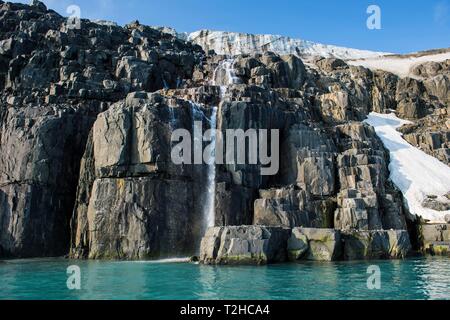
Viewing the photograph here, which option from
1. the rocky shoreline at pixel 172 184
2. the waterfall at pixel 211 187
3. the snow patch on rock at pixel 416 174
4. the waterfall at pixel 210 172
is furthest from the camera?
the snow patch on rock at pixel 416 174

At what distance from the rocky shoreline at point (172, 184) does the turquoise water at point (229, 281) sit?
16.1 feet

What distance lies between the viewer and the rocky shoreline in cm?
4303

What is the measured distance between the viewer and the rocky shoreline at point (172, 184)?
141 ft

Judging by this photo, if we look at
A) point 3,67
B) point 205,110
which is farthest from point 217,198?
point 3,67

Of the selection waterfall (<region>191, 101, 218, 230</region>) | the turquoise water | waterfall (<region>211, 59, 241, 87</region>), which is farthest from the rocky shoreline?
waterfall (<region>211, 59, 241, 87</region>)

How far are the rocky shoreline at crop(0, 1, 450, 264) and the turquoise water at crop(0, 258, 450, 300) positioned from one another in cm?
490

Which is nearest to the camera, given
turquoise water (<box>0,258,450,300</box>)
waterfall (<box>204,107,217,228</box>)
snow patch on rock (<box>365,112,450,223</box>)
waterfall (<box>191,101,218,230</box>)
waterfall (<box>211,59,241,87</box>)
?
turquoise water (<box>0,258,450,300</box>)

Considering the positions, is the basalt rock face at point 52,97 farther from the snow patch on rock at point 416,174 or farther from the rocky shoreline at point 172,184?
the snow patch on rock at point 416,174

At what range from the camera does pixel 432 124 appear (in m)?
80.2

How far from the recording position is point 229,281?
28.6m

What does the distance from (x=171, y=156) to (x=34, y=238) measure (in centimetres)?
1724

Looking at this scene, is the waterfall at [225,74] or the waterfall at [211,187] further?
the waterfall at [225,74]

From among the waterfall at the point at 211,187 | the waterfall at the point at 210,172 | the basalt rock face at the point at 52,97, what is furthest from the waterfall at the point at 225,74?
the waterfall at the point at 211,187

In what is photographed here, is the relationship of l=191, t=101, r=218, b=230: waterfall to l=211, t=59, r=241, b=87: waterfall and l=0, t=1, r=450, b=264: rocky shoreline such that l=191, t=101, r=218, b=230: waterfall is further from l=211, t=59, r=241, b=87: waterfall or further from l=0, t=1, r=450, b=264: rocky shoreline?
l=211, t=59, r=241, b=87: waterfall
